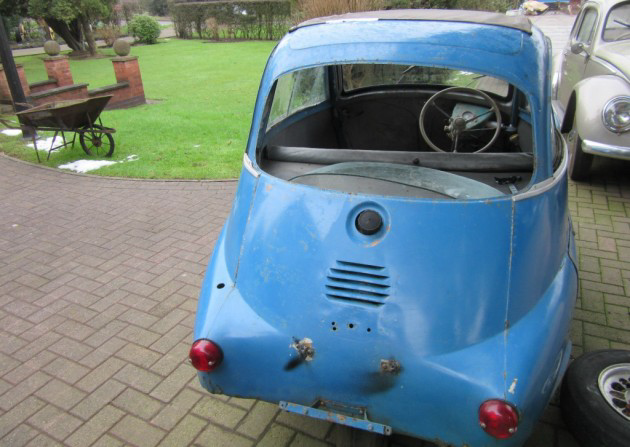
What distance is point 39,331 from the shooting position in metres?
3.49

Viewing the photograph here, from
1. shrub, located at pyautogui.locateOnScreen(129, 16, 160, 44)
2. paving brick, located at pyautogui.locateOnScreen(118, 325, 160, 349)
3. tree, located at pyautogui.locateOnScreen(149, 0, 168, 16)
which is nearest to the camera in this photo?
paving brick, located at pyautogui.locateOnScreen(118, 325, 160, 349)

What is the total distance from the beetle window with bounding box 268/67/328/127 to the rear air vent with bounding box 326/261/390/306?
136 centimetres

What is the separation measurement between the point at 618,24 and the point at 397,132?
4055mm

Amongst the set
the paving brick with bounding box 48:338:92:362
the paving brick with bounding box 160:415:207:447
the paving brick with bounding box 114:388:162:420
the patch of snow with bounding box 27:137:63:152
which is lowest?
the paving brick with bounding box 160:415:207:447

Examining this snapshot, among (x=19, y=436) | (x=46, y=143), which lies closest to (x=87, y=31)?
(x=46, y=143)

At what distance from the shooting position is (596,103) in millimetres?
5133

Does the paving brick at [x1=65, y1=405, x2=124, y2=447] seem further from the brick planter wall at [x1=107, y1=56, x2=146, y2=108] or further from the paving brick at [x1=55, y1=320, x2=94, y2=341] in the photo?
the brick planter wall at [x1=107, y1=56, x2=146, y2=108]

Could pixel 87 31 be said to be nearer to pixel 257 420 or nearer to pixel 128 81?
pixel 128 81

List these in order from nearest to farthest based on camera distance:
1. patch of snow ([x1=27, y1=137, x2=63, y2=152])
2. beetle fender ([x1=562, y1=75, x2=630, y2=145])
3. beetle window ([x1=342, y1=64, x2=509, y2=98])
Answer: beetle window ([x1=342, y1=64, x2=509, y2=98]), beetle fender ([x1=562, y1=75, x2=630, y2=145]), patch of snow ([x1=27, y1=137, x2=63, y2=152])

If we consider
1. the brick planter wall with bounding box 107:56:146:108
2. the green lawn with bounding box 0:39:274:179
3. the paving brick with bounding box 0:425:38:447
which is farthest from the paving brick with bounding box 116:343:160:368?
the brick planter wall with bounding box 107:56:146:108

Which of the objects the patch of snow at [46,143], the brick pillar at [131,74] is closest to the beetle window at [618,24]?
the patch of snow at [46,143]

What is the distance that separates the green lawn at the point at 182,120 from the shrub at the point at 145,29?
26.1 feet

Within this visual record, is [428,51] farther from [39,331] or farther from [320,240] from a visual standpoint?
[39,331]

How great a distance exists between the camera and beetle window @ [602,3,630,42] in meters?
6.03
